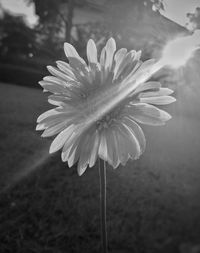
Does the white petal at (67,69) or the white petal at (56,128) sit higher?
the white petal at (67,69)

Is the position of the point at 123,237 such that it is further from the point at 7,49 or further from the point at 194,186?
the point at 7,49

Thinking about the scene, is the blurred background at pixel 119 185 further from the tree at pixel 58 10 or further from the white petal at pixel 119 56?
the tree at pixel 58 10

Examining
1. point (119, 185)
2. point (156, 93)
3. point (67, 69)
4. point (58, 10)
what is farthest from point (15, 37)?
point (156, 93)

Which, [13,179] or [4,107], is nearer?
[13,179]

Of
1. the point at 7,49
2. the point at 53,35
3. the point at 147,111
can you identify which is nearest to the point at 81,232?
the point at 147,111

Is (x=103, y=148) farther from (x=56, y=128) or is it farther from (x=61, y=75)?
(x=61, y=75)

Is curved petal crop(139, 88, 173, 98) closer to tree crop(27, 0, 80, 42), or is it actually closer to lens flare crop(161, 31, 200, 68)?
lens flare crop(161, 31, 200, 68)

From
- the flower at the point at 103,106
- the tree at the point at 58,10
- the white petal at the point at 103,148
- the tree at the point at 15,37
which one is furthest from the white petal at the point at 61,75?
the tree at the point at 15,37
